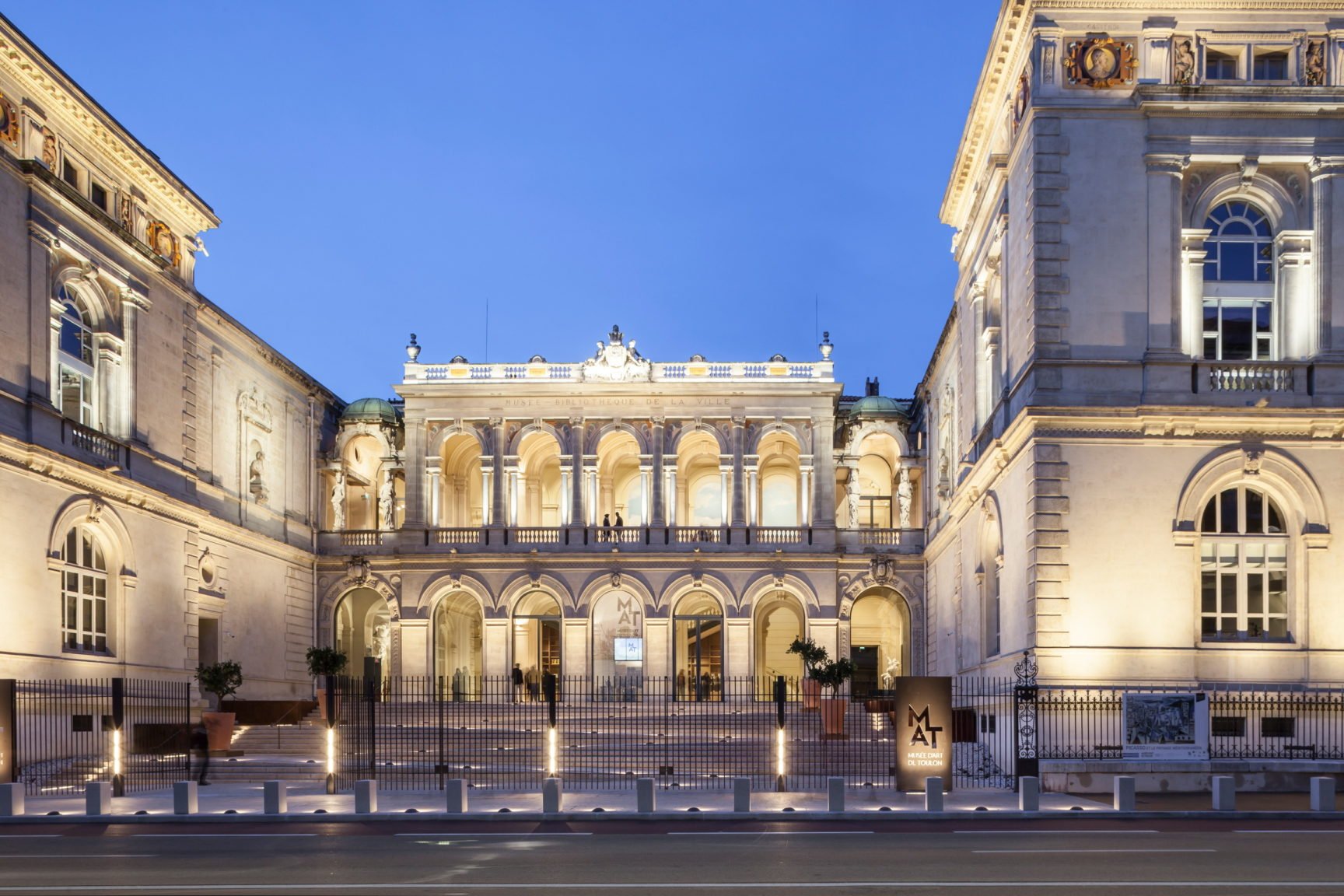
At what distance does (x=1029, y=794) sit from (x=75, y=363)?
80.4 ft

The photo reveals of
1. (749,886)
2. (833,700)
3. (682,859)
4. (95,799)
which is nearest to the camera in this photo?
(749,886)

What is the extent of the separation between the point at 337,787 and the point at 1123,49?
845 inches

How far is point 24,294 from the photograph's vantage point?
31.7m

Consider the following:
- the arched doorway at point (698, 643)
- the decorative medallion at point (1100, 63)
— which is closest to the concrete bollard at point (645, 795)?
the decorative medallion at point (1100, 63)

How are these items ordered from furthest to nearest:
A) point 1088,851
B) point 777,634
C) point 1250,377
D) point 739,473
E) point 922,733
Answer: point 777,634 → point 739,473 → point 1250,377 → point 922,733 → point 1088,851

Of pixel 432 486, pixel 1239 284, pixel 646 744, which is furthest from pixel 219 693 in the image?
pixel 1239 284

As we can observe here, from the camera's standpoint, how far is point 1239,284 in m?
29.2

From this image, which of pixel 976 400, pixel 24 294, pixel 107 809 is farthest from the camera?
pixel 976 400

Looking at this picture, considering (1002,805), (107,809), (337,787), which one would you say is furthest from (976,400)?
(107,809)

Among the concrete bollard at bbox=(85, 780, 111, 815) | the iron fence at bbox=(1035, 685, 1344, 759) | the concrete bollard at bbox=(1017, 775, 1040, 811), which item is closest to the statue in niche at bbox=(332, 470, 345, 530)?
the concrete bollard at bbox=(85, 780, 111, 815)

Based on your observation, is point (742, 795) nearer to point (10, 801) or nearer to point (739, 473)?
point (10, 801)

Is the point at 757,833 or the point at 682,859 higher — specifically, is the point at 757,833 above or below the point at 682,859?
below

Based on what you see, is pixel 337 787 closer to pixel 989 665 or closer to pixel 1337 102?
pixel 989 665

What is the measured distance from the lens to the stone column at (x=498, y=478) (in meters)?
52.1
